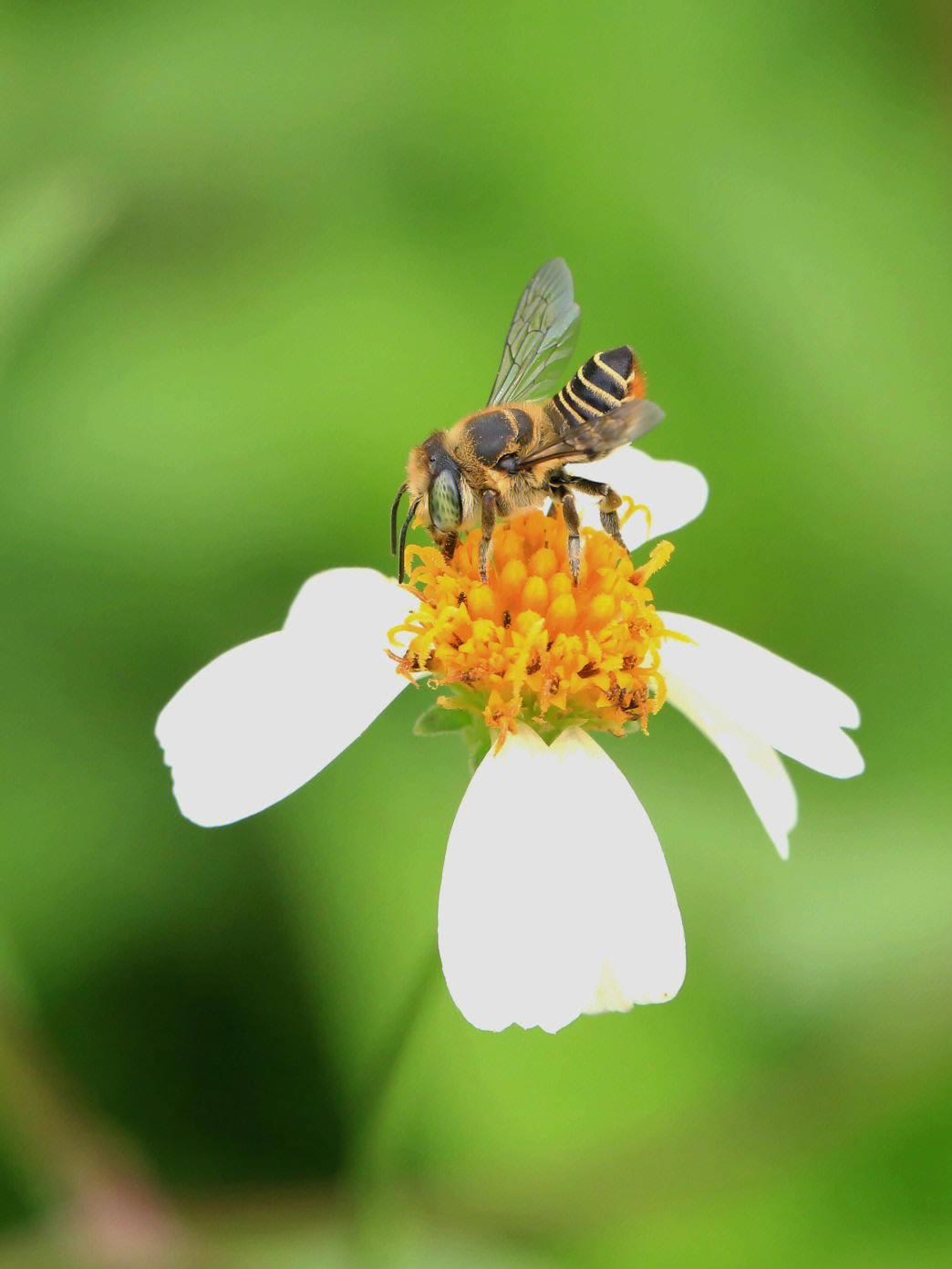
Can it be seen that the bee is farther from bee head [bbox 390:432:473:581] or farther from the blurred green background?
the blurred green background

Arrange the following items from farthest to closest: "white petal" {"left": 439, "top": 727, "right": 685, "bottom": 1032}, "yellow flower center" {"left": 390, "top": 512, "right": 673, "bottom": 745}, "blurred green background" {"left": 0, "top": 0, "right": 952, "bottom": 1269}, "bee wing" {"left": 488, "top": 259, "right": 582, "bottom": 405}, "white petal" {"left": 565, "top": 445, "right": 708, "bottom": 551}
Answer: "blurred green background" {"left": 0, "top": 0, "right": 952, "bottom": 1269}, "bee wing" {"left": 488, "top": 259, "right": 582, "bottom": 405}, "white petal" {"left": 565, "top": 445, "right": 708, "bottom": 551}, "yellow flower center" {"left": 390, "top": 512, "right": 673, "bottom": 745}, "white petal" {"left": 439, "top": 727, "right": 685, "bottom": 1032}

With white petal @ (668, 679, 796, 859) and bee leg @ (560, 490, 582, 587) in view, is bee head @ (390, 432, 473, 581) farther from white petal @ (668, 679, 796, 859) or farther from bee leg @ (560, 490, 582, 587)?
white petal @ (668, 679, 796, 859)

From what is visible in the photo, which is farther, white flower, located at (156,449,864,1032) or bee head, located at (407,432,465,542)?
bee head, located at (407,432,465,542)

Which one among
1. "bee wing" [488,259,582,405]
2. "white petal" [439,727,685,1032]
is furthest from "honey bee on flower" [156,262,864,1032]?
"bee wing" [488,259,582,405]

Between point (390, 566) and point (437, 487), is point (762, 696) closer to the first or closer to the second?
point (437, 487)

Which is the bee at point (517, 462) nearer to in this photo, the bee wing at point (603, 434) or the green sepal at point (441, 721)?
the bee wing at point (603, 434)

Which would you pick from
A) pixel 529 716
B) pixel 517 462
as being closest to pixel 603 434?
pixel 517 462

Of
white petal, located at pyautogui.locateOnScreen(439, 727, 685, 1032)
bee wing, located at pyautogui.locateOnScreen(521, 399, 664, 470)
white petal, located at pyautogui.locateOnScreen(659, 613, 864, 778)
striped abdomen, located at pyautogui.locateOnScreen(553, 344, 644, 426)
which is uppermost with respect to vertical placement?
striped abdomen, located at pyautogui.locateOnScreen(553, 344, 644, 426)

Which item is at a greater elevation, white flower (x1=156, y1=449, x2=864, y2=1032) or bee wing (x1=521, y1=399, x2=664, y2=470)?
bee wing (x1=521, y1=399, x2=664, y2=470)

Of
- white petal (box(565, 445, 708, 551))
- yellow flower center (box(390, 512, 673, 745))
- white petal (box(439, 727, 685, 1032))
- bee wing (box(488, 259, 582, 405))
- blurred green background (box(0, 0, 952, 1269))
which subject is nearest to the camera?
white petal (box(439, 727, 685, 1032))
